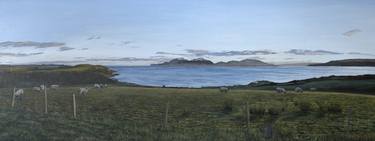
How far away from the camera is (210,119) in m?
34.8

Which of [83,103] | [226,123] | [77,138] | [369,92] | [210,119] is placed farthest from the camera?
[369,92]

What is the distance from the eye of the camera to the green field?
1978cm

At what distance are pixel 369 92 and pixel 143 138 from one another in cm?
5086

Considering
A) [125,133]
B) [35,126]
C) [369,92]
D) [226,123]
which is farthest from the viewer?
[369,92]

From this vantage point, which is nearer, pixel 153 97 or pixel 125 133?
pixel 125 133

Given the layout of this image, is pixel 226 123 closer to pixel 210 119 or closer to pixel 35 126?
pixel 210 119

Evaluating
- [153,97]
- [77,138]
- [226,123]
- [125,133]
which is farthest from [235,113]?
[77,138]

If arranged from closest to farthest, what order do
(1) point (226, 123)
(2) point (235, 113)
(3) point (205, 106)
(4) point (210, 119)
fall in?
(1) point (226, 123)
(4) point (210, 119)
(2) point (235, 113)
(3) point (205, 106)

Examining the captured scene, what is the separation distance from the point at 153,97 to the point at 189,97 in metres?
3.92

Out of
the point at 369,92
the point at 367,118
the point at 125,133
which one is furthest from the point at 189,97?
the point at 125,133

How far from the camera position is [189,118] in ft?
114

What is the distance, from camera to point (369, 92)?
205 feet

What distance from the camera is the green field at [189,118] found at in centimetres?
1978

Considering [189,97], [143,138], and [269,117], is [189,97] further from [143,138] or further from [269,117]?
[143,138]
